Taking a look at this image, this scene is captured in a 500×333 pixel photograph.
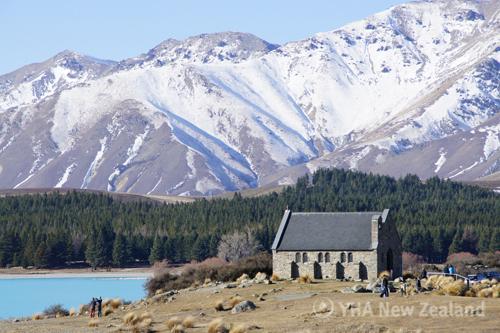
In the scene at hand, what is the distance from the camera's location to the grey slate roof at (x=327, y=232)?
297 ft

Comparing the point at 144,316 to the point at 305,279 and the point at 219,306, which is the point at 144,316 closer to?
the point at 219,306

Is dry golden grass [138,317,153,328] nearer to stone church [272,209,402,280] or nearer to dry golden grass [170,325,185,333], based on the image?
dry golden grass [170,325,185,333]

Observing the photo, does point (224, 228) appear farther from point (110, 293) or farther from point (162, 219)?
point (110, 293)

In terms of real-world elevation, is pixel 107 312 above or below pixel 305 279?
below

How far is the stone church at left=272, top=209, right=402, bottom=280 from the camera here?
3529 inches

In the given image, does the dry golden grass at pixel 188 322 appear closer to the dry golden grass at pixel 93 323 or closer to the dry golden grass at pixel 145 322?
the dry golden grass at pixel 145 322

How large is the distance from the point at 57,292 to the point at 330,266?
4734 centimetres

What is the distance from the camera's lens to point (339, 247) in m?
90.3

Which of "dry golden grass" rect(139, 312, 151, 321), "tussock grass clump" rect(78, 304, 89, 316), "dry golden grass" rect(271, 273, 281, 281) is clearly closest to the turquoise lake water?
"tussock grass clump" rect(78, 304, 89, 316)

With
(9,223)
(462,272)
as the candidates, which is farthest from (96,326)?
(9,223)

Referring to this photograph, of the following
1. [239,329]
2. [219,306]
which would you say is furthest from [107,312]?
[239,329]

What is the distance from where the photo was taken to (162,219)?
19688cm

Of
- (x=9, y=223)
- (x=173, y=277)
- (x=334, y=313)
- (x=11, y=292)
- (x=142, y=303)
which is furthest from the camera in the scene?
(x=9, y=223)

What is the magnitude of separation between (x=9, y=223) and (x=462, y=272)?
10507 centimetres
